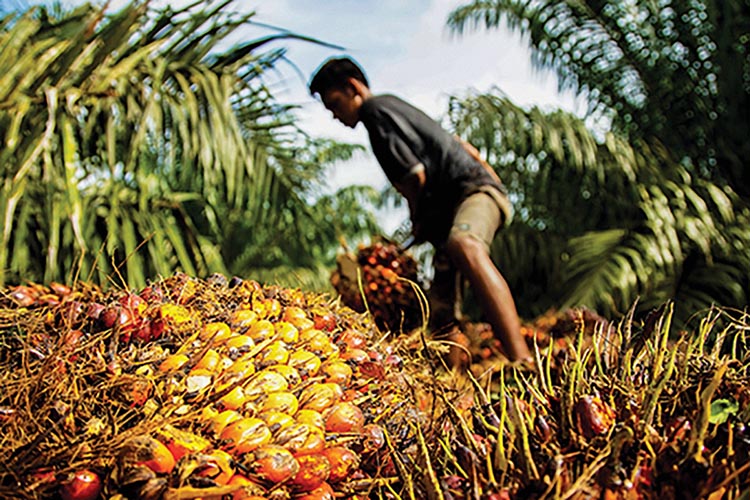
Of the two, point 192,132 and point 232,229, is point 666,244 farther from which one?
point 232,229

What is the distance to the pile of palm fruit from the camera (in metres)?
0.73

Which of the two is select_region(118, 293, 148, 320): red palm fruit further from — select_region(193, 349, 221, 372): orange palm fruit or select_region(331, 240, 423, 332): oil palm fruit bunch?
select_region(331, 240, 423, 332): oil palm fruit bunch

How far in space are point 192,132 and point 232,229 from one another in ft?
13.3

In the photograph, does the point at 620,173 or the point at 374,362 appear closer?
the point at 374,362

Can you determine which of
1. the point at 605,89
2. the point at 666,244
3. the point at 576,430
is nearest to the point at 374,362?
the point at 576,430

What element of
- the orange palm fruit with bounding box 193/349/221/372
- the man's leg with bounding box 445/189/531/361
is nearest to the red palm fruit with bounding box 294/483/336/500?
the orange palm fruit with bounding box 193/349/221/372

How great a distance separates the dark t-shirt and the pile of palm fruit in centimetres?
130

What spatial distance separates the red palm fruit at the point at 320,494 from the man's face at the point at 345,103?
72.4 inches

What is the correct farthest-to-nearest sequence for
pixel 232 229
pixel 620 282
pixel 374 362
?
pixel 232 229
pixel 620 282
pixel 374 362

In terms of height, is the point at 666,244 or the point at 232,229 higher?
the point at 232,229

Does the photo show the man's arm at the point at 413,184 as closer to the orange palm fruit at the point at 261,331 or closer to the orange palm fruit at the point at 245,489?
the orange palm fruit at the point at 261,331

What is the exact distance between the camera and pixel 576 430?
0.79 metres

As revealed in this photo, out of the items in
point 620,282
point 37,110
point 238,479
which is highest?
point 37,110

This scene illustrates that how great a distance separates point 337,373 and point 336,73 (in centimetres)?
173
